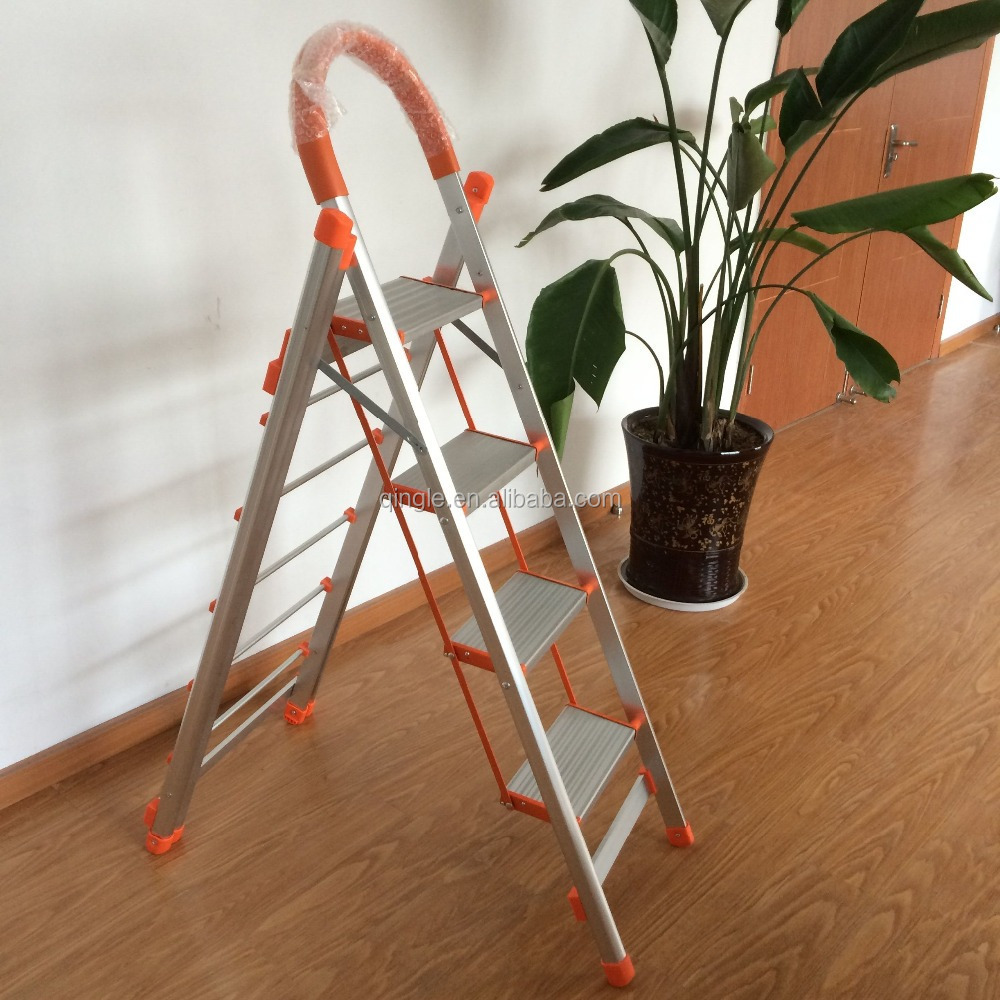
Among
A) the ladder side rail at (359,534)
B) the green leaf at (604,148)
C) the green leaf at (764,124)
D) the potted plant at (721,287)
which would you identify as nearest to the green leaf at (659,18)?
the potted plant at (721,287)

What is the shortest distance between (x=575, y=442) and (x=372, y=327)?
1.51 metres

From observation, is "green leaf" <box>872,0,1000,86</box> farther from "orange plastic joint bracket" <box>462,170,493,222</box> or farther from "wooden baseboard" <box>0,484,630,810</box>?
"wooden baseboard" <box>0,484,630,810</box>

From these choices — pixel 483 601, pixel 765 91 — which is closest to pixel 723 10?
pixel 765 91

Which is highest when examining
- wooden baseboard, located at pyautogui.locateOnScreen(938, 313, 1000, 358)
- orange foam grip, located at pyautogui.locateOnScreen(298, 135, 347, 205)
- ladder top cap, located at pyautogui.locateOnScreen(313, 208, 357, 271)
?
orange foam grip, located at pyautogui.locateOnScreen(298, 135, 347, 205)

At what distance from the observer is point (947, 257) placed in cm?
193

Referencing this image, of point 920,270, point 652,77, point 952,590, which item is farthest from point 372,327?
point 920,270

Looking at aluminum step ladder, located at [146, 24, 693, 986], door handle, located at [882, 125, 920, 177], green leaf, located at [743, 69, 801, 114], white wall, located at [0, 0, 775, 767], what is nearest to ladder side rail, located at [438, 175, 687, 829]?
aluminum step ladder, located at [146, 24, 693, 986]

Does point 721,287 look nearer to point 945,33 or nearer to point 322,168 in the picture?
point 945,33

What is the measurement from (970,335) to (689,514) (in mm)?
3083

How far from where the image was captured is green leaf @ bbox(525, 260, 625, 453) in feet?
6.26

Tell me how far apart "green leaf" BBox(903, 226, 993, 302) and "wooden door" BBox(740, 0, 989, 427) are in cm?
103

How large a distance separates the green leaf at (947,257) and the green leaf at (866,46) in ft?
1.01

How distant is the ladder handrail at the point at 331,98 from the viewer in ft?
3.84

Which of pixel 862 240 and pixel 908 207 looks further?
pixel 862 240
